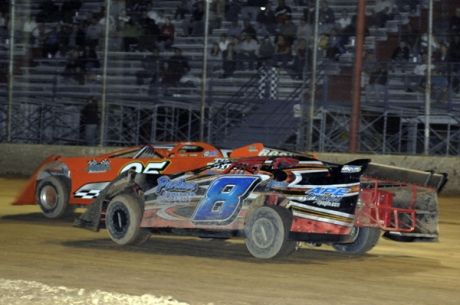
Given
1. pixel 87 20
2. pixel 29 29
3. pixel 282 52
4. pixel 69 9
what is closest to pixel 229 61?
pixel 282 52

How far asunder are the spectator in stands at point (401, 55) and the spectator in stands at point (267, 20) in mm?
2904

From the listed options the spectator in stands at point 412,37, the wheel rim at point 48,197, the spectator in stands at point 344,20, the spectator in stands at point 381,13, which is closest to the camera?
the wheel rim at point 48,197

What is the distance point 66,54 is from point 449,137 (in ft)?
31.9

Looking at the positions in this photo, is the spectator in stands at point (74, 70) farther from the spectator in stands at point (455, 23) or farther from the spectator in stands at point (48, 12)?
the spectator in stands at point (455, 23)

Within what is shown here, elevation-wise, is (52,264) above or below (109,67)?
below

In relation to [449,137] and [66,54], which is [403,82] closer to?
[449,137]

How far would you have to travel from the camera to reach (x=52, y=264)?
8188 mm

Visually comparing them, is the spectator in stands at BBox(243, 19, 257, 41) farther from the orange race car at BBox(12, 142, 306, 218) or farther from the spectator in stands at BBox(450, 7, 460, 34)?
the orange race car at BBox(12, 142, 306, 218)

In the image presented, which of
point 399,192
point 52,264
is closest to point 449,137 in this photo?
point 399,192

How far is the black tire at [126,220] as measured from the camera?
941cm

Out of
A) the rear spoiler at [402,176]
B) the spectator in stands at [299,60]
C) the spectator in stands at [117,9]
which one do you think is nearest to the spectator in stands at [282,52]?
the spectator in stands at [299,60]

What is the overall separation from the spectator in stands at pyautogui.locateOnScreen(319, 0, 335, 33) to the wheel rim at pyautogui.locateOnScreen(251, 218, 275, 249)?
9.88 metres

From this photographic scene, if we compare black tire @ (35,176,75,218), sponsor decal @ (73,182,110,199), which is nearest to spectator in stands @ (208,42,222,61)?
black tire @ (35,176,75,218)

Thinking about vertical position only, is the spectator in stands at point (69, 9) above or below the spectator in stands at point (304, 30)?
above
